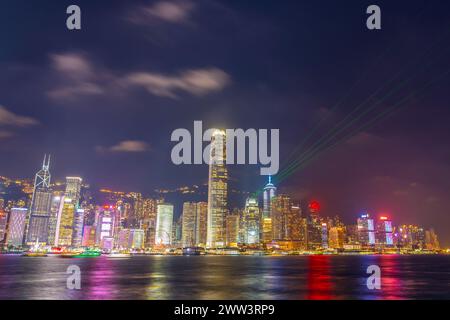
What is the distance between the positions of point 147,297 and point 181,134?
72.7 ft
